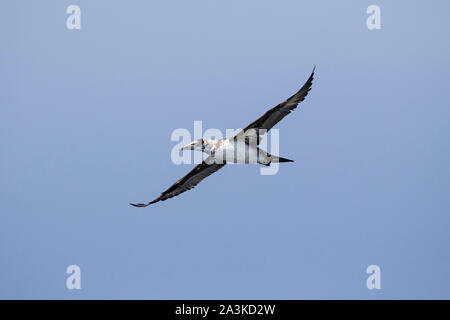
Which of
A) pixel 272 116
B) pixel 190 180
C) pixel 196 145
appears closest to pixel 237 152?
pixel 196 145

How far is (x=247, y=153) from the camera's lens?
24.1m

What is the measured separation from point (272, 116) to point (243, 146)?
1.66 metres

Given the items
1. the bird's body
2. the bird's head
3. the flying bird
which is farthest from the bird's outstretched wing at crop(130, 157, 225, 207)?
the bird's body

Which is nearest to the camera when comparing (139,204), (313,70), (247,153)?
(313,70)

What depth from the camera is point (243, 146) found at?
24000mm

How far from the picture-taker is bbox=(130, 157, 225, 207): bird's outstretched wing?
1025 inches

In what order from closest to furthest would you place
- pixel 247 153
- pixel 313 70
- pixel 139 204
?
pixel 313 70 → pixel 247 153 → pixel 139 204

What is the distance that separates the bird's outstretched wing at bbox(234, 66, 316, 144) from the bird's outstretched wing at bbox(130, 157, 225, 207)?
8.70 ft

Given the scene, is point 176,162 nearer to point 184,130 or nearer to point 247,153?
point 184,130

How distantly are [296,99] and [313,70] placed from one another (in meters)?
1.03

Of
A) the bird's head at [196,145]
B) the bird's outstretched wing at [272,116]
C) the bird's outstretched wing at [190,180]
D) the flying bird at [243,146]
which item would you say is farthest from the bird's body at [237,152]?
the bird's outstretched wing at [190,180]

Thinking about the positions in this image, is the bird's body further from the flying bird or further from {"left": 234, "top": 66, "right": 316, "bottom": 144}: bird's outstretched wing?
{"left": 234, "top": 66, "right": 316, "bottom": 144}: bird's outstretched wing

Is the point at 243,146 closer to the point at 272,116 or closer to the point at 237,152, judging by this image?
the point at 237,152
